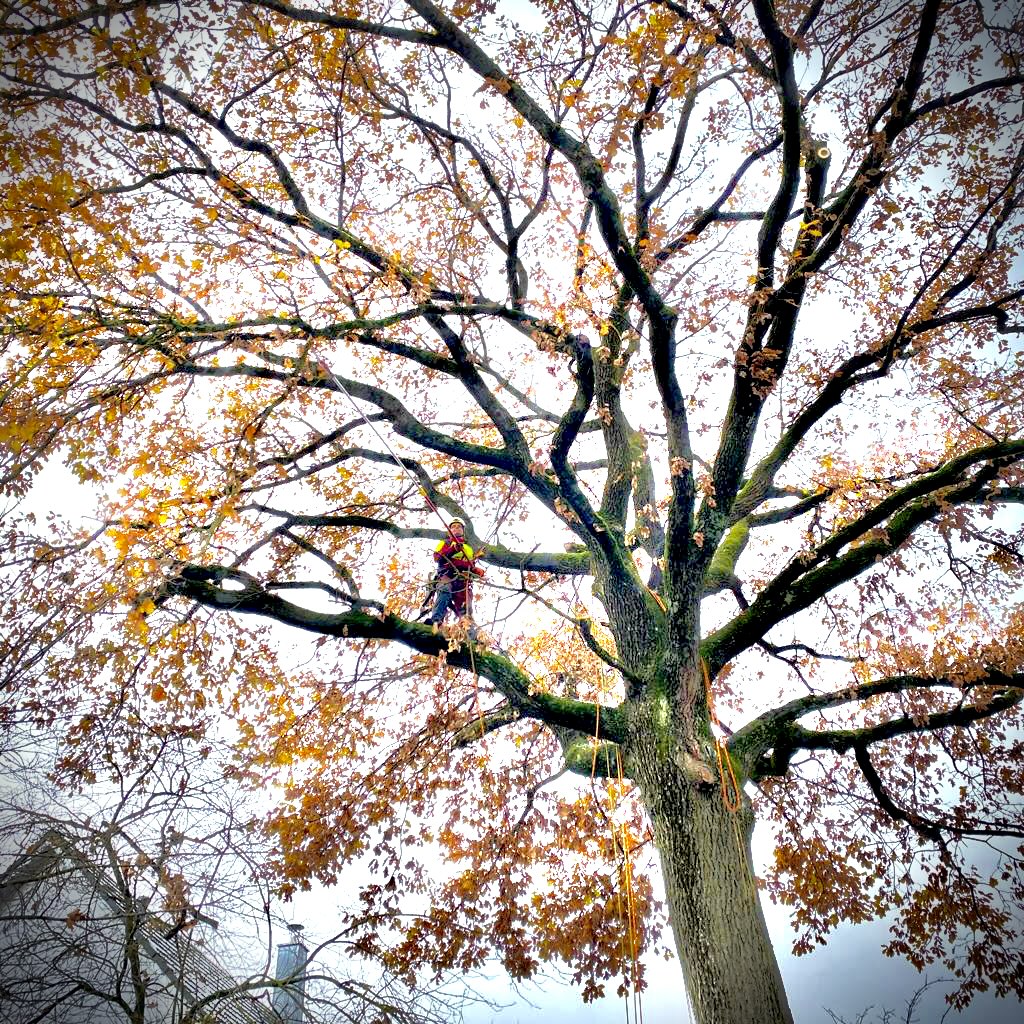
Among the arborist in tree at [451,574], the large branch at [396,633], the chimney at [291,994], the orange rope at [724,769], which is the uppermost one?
the arborist in tree at [451,574]

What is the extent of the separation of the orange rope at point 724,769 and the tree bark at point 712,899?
0.17 ft

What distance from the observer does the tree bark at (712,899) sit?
347cm

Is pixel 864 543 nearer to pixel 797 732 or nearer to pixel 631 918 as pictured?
pixel 797 732

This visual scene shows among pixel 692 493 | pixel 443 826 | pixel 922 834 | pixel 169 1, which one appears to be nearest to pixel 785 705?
pixel 922 834

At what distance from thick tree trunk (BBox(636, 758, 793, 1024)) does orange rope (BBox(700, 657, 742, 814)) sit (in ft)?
0.20

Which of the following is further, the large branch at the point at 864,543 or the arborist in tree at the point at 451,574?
the arborist in tree at the point at 451,574

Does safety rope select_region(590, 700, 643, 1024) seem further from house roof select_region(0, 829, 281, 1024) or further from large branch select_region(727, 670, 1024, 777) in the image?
house roof select_region(0, 829, 281, 1024)

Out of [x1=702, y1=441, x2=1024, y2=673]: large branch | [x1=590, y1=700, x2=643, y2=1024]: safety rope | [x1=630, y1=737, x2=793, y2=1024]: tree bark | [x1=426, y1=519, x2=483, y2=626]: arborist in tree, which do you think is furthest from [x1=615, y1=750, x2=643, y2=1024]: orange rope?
[x1=426, y1=519, x2=483, y2=626]: arborist in tree

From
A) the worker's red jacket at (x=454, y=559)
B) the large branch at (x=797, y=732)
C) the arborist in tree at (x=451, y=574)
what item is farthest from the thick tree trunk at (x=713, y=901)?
the worker's red jacket at (x=454, y=559)

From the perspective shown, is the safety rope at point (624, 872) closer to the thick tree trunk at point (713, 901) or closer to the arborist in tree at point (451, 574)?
the thick tree trunk at point (713, 901)

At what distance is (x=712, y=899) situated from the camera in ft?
12.5

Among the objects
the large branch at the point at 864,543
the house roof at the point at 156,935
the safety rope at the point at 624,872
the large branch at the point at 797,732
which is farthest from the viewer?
the large branch at the point at 797,732

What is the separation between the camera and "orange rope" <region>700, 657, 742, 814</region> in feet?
14.1

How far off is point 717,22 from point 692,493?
3423 millimetres
